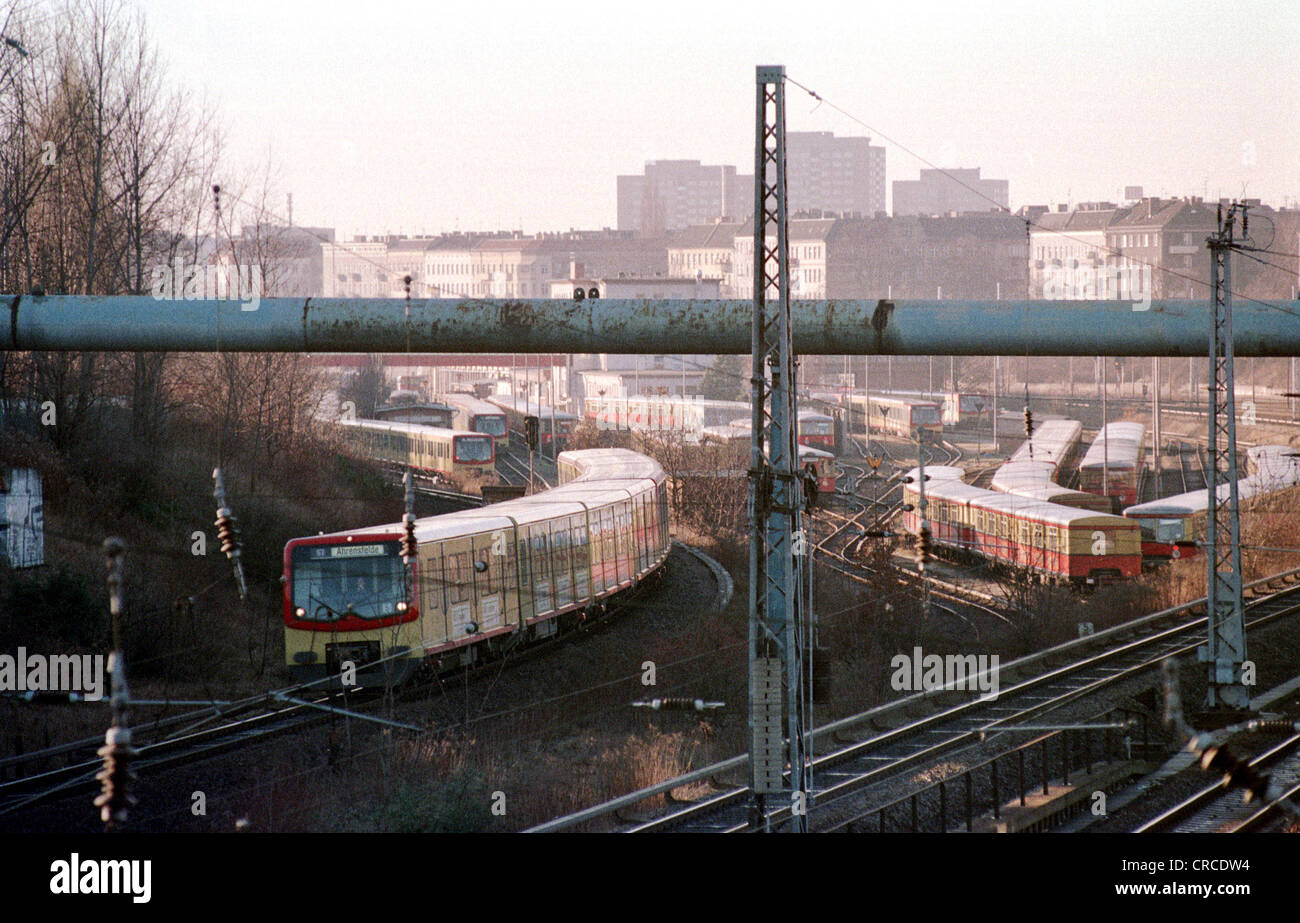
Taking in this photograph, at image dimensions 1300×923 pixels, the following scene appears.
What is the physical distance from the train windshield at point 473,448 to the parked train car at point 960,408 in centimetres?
1452

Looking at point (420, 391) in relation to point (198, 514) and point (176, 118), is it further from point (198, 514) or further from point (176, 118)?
point (198, 514)

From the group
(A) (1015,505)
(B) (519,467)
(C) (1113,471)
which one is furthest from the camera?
(B) (519,467)

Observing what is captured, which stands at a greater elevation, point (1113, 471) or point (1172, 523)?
point (1113, 471)

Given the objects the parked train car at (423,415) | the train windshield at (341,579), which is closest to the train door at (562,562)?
the train windshield at (341,579)

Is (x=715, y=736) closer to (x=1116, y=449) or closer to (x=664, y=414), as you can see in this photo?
(x=1116, y=449)

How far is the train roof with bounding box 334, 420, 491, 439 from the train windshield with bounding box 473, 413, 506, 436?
36 centimetres

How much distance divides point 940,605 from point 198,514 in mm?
12661

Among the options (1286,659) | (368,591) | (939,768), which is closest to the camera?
(939,768)

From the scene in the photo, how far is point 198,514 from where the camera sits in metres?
21.3

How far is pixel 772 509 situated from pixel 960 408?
113ft

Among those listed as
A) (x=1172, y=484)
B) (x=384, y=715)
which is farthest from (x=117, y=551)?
(x=1172, y=484)

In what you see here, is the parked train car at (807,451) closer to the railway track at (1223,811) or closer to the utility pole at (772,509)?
the railway track at (1223,811)

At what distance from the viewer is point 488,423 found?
36844mm

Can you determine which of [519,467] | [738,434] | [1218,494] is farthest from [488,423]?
[1218,494]
